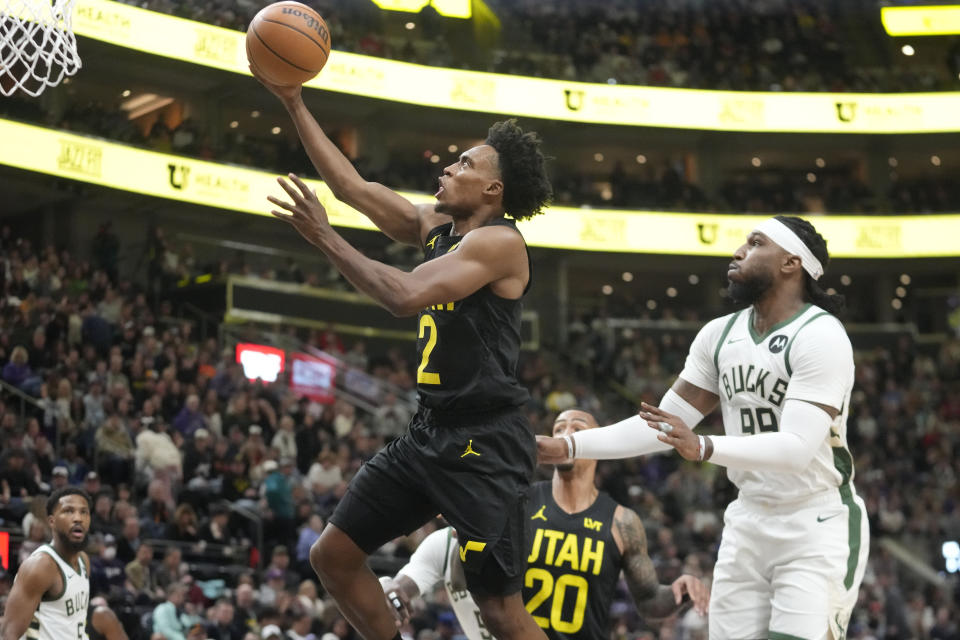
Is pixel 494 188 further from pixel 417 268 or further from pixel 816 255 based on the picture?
pixel 816 255

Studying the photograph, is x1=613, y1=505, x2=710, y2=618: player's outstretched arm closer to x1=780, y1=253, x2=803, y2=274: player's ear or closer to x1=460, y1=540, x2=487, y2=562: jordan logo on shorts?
x1=780, y1=253, x2=803, y2=274: player's ear

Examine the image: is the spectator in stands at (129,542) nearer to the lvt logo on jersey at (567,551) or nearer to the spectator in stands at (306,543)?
the spectator in stands at (306,543)

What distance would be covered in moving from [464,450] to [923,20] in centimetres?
3021

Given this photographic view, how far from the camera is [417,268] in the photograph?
4621 mm

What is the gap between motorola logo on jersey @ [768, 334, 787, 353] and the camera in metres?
5.19

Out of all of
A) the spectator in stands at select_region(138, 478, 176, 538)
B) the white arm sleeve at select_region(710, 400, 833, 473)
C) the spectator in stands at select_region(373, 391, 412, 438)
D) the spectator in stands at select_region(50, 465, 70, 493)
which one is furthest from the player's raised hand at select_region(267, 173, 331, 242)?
the spectator in stands at select_region(373, 391, 412, 438)

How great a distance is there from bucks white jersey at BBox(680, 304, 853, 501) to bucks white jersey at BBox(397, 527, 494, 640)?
1962 mm

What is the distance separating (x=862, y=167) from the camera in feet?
112

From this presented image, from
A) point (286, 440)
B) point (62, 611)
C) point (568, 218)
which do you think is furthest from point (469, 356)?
point (568, 218)

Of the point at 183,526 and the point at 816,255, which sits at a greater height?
the point at 816,255

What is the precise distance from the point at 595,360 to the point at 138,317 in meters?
11.0

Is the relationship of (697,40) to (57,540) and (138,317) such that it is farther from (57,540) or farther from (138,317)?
(57,540)

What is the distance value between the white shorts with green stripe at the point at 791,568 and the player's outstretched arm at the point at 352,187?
189 centimetres

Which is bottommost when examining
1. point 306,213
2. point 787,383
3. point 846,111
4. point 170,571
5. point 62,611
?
point 170,571
